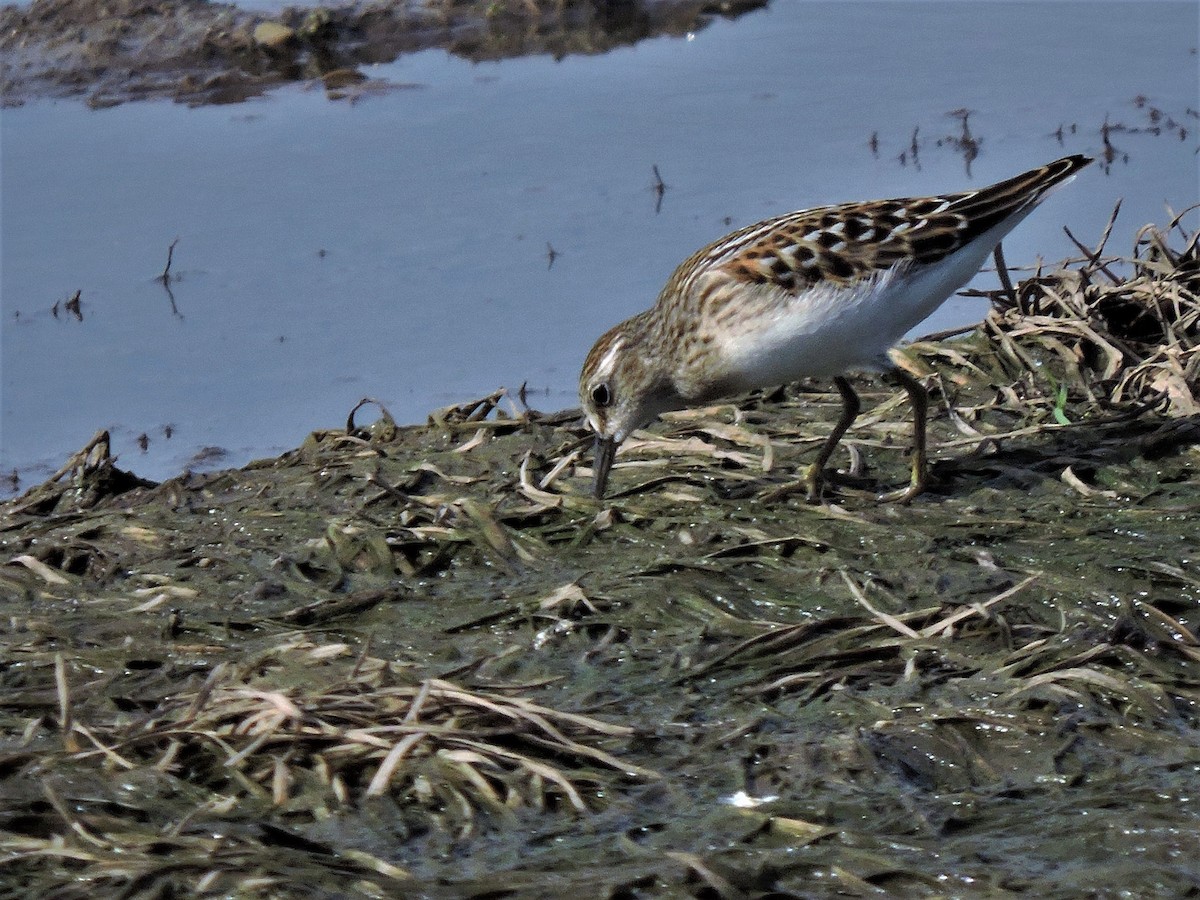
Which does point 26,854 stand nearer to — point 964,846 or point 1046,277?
point 964,846

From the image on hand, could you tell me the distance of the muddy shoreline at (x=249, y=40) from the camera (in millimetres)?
12883

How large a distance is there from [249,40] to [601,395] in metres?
8.11

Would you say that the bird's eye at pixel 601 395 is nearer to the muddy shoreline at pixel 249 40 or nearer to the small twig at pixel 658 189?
the small twig at pixel 658 189

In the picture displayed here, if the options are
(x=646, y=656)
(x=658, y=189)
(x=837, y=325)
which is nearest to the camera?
(x=646, y=656)

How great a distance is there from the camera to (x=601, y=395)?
6418mm

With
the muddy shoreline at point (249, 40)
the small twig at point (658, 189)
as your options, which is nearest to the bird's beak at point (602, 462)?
the small twig at point (658, 189)

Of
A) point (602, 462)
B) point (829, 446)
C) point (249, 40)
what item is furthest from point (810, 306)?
point (249, 40)

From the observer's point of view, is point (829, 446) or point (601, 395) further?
point (601, 395)

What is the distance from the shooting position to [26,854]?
4141 mm

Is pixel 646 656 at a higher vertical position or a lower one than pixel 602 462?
lower

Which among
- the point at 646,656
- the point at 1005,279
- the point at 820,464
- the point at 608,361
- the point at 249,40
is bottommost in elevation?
the point at 646,656

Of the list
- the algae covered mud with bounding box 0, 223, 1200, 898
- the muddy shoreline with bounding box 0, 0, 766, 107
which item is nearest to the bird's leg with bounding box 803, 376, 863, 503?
the algae covered mud with bounding box 0, 223, 1200, 898

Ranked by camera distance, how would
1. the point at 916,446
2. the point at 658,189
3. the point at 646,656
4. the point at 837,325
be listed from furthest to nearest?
the point at 658,189 < the point at 916,446 < the point at 837,325 < the point at 646,656

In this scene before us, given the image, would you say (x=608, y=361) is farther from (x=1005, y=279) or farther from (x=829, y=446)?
(x=1005, y=279)
